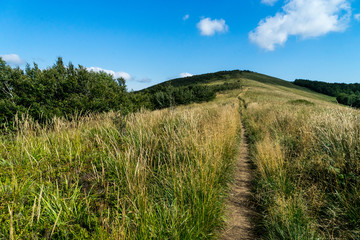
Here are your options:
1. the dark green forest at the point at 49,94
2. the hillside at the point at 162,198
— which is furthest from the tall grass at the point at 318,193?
the dark green forest at the point at 49,94

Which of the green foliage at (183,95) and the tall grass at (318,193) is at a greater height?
the green foliage at (183,95)

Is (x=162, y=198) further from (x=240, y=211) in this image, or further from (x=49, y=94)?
(x=49, y=94)

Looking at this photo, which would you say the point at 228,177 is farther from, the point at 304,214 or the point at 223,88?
the point at 223,88

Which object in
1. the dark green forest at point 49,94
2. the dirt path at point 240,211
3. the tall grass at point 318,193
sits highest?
the dark green forest at point 49,94

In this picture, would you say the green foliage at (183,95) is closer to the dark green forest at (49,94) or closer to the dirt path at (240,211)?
the dark green forest at (49,94)

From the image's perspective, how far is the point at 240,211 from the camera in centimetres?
288

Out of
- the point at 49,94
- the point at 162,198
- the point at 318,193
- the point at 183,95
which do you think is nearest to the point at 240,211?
the point at 318,193

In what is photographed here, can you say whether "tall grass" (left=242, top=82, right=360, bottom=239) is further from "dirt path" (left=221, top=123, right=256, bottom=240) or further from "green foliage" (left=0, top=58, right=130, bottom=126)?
"green foliage" (left=0, top=58, right=130, bottom=126)

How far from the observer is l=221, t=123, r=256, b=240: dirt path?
7.77 feet

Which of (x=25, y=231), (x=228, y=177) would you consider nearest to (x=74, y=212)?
(x=25, y=231)

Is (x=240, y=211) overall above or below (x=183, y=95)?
below

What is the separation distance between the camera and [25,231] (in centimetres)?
160

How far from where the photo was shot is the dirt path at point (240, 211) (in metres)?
2.37

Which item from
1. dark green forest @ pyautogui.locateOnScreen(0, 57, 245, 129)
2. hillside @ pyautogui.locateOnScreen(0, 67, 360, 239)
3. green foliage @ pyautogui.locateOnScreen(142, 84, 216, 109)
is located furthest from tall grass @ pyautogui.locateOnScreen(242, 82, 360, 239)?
green foliage @ pyautogui.locateOnScreen(142, 84, 216, 109)
